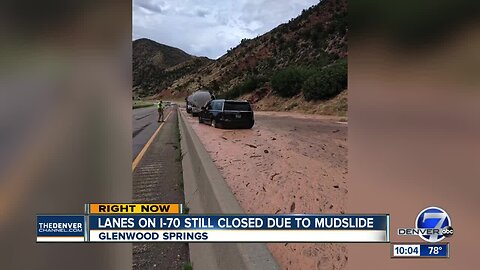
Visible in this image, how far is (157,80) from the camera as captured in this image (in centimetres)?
384

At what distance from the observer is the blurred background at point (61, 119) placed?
257cm

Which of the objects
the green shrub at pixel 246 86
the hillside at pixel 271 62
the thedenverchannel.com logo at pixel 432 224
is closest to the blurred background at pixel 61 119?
the hillside at pixel 271 62

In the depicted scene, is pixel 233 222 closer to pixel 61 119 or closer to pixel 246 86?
pixel 61 119

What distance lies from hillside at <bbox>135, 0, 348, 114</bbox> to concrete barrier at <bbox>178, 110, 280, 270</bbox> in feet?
3.27

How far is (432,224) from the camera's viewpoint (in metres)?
2.70

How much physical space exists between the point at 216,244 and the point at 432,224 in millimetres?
1731

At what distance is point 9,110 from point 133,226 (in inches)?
51.7

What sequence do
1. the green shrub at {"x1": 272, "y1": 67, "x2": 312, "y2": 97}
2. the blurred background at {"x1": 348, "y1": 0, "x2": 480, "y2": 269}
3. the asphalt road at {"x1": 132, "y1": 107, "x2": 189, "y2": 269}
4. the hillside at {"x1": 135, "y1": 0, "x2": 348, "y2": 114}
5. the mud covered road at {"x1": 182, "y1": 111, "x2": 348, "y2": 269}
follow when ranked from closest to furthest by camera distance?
the blurred background at {"x1": 348, "y1": 0, "x2": 480, "y2": 269}
the mud covered road at {"x1": 182, "y1": 111, "x2": 348, "y2": 269}
the hillside at {"x1": 135, "y1": 0, "x2": 348, "y2": 114}
the asphalt road at {"x1": 132, "y1": 107, "x2": 189, "y2": 269}
the green shrub at {"x1": 272, "y1": 67, "x2": 312, "y2": 97}

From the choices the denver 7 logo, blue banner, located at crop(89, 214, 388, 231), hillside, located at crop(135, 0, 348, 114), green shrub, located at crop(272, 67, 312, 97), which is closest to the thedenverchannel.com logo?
the denver 7 logo

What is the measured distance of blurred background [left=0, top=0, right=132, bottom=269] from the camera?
2570 mm

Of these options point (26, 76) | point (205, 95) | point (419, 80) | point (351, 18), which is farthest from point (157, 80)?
point (419, 80)

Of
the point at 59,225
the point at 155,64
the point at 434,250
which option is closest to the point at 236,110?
the point at 155,64

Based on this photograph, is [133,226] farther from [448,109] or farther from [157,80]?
[448,109]

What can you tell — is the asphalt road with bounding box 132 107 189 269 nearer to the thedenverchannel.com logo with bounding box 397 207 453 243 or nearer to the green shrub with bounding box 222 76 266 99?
the green shrub with bounding box 222 76 266 99
